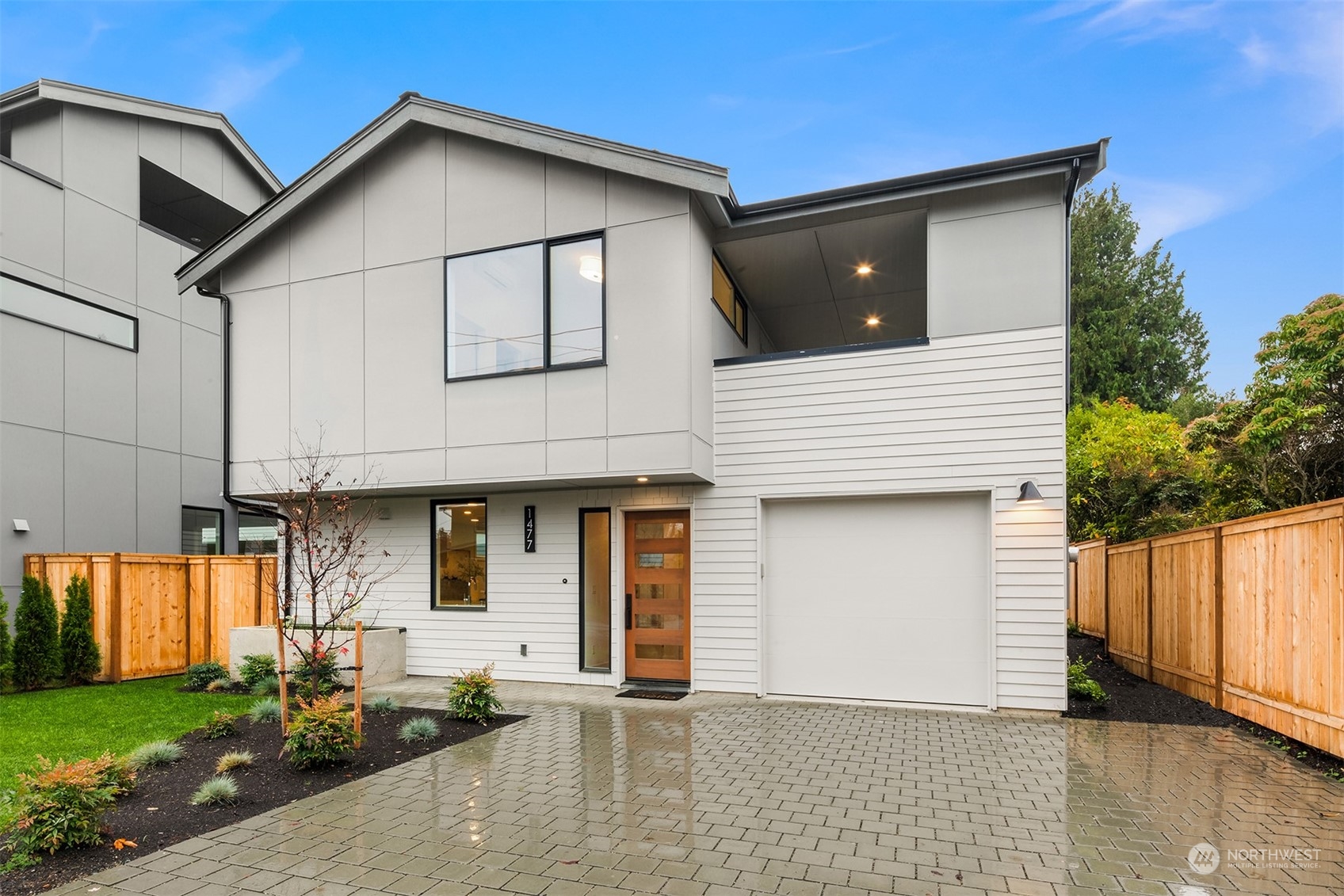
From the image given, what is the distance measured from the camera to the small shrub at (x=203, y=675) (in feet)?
31.8

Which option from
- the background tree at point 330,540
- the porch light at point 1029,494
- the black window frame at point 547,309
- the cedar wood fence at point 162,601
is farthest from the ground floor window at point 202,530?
the porch light at point 1029,494

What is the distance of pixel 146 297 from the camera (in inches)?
528

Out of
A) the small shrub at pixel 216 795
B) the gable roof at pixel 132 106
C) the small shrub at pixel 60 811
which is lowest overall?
the small shrub at pixel 216 795

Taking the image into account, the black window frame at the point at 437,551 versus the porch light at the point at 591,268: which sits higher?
the porch light at the point at 591,268

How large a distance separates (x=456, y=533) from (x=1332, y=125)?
23.2 metres

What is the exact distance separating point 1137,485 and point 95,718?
17064 mm

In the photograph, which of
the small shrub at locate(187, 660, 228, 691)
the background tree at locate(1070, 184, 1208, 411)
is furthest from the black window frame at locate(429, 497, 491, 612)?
the background tree at locate(1070, 184, 1208, 411)

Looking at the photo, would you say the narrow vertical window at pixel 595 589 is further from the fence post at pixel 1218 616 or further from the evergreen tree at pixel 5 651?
the evergreen tree at pixel 5 651

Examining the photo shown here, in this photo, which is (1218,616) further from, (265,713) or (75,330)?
(75,330)

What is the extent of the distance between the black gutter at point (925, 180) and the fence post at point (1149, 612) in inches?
195

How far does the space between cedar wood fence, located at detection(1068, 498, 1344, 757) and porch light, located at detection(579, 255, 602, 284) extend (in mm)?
7188

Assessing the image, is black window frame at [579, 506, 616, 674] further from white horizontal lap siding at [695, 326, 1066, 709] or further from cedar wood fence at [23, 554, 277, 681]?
cedar wood fence at [23, 554, 277, 681]

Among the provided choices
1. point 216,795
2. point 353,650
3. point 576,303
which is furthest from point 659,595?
point 216,795

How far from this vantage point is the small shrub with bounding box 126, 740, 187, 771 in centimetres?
578
